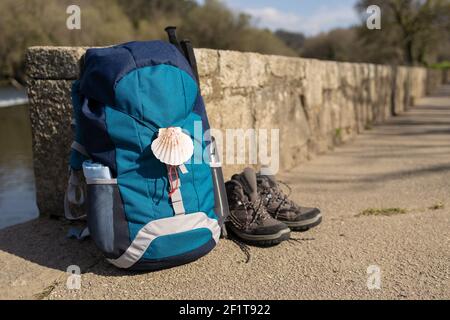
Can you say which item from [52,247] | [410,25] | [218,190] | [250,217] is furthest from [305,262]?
[410,25]

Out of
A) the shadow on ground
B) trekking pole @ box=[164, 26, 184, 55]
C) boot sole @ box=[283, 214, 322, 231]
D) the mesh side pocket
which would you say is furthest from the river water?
boot sole @ box=[283, 214, 322, 231]

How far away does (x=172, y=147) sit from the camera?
63.4 inches

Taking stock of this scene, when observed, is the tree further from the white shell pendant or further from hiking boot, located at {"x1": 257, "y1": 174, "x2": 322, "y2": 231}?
the white shell pendant

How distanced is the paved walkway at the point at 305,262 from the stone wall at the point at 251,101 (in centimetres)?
40

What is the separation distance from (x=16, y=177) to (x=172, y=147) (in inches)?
128

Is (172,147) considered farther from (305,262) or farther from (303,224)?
(303,224)

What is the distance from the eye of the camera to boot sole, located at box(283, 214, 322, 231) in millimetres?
2104

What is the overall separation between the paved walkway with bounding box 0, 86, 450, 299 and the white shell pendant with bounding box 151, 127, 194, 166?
1.46ft

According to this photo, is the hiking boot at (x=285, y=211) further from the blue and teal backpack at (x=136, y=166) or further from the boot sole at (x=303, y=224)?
the blue and teal backpack at (x=136, y=166)

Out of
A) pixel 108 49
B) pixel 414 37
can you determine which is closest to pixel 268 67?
pixel 108 49

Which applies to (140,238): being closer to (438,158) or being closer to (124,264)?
(124,264)

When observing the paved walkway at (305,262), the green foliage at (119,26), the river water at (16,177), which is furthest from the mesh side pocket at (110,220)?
the green foliage at (119,26)
